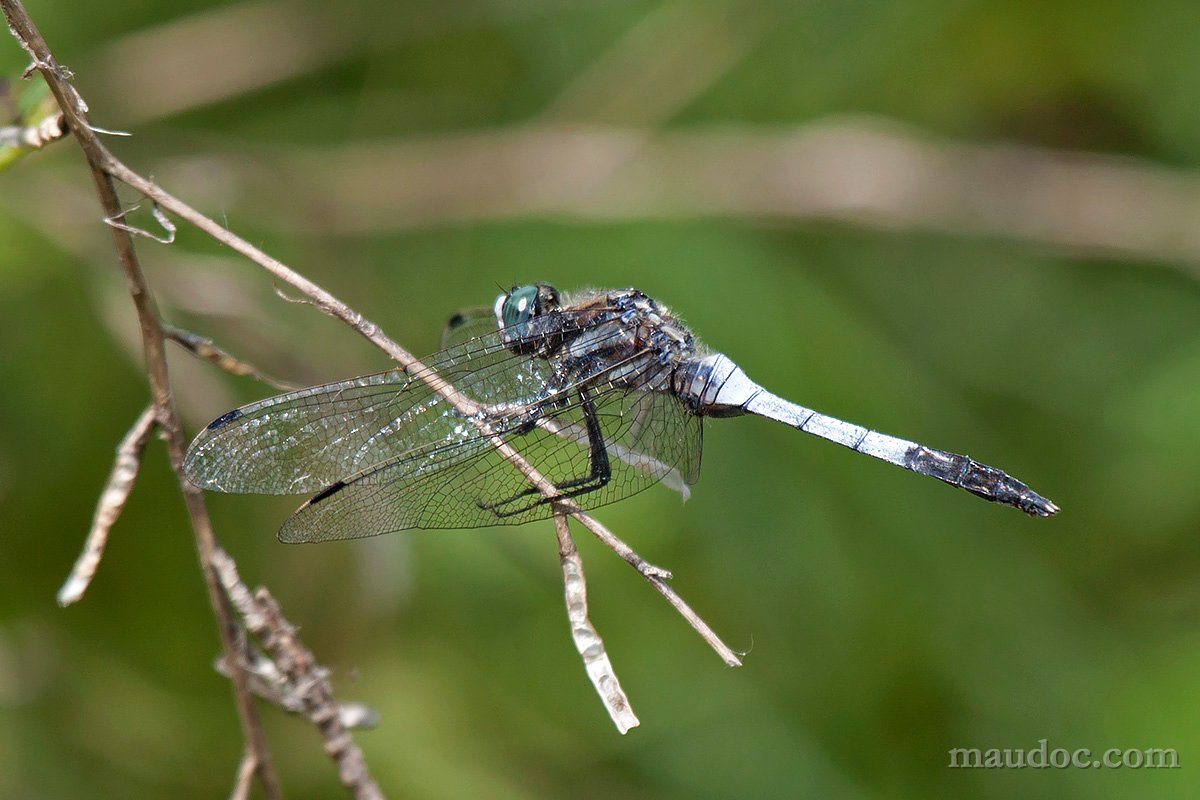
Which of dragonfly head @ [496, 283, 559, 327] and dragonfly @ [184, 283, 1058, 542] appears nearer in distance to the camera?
dragonfly @ [184, 283, 1058, 542]

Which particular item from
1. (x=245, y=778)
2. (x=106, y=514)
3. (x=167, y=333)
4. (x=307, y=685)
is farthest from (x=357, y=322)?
(x=245, y=778)

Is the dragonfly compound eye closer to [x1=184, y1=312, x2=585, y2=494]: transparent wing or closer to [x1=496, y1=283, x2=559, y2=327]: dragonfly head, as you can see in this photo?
[x1=496, y1=283, x2=559, y2=327]: dragonfly head

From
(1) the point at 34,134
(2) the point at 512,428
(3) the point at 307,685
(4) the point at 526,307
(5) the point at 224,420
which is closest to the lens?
(1) the point at 34,134

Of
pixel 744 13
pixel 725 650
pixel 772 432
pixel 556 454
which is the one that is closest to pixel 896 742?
pixel 772 432

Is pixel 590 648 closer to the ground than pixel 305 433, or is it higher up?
closer to the ground

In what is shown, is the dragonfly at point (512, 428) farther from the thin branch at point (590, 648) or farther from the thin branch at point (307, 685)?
the thin branch at point (307, 685)

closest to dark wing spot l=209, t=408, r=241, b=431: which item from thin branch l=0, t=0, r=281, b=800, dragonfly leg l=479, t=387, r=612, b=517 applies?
thin branch l=0, t=0, r=281, b=800

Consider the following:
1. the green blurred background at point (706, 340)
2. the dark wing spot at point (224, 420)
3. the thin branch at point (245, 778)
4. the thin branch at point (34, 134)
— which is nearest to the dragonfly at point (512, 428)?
the dark wing spot at point (224, 420)

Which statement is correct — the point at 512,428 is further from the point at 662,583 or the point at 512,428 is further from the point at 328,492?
the point at 662,583
